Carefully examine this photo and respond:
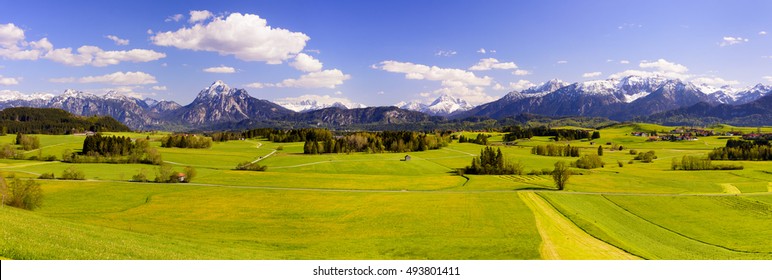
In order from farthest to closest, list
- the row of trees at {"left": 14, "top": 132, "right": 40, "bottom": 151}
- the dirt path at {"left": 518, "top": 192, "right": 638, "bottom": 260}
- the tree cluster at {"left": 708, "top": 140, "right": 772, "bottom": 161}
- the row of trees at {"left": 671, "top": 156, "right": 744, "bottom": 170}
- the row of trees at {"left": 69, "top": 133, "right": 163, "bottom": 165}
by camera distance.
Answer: the row of trees at {"left": 14, "top": 132, "right": 40, "bottom": 151}
the tree cluster at {"left": 708, "top": 140, "right": 772, "bottom": 161}
the row of trees at {"left": 69, "top": 133, "right": 163, "bottom": 165}
the row of trees at {"left": 671, "top": 156, "right": 744, "bottom": 170}
the dirt path at {"left": 518, "top": 192, "right": 638, "bottom": 260}

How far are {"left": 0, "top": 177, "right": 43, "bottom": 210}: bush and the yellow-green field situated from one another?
449 cm

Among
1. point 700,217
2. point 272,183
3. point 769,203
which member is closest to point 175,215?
point 272,183

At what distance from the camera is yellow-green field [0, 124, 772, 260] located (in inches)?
1615

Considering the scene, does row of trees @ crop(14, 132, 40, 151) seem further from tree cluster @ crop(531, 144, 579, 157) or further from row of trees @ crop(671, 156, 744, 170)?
row of trees @ crop(671, 156, 744, 170)

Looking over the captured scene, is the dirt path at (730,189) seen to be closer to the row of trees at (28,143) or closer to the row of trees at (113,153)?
the row of trees at (113,153)

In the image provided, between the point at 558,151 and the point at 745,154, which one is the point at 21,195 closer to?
the point at 558,151

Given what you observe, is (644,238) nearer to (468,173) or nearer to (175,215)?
(175,215)

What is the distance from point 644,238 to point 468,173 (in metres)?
81.8

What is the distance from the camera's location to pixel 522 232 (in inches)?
2169

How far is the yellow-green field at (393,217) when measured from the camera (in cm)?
4103

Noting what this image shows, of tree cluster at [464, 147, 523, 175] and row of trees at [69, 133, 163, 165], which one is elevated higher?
row of trees at [69, 133, 163, 165]

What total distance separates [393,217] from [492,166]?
81.1 m

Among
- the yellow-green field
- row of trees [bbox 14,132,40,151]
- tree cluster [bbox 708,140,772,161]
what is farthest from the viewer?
row of trees [bbox 14,132,40,151]

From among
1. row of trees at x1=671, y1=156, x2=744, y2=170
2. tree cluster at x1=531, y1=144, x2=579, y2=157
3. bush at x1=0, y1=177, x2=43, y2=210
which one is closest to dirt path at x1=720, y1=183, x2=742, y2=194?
row of trees at x1=671, y1=156, x2=744, y2=170
